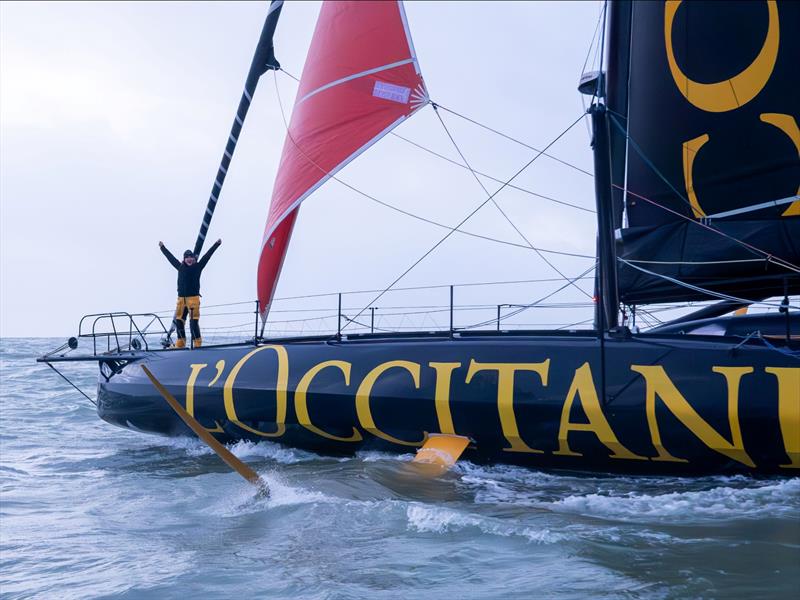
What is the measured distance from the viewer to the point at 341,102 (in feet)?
35.1

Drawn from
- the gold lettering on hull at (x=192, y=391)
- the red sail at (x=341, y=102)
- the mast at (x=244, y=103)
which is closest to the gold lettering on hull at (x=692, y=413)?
the red sail at (x=341, y=102)

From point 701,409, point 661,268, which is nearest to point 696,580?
point 701,409

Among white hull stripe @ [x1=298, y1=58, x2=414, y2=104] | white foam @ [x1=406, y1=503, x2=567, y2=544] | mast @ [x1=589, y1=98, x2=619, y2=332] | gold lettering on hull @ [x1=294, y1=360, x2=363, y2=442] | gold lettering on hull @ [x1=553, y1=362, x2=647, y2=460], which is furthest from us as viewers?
white hull stripe @ [x1=298, y1=58, x2=414, y2=104]

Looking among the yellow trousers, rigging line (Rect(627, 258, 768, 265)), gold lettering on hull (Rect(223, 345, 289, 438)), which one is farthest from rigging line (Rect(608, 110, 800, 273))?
the yellow trousers

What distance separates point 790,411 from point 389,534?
12.5 ft

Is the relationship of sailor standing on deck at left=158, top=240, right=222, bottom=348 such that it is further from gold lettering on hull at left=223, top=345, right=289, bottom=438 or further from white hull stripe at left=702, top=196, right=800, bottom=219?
white hull stripe at left=702, top=196, right=800, bottom=219

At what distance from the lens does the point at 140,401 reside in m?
10.8

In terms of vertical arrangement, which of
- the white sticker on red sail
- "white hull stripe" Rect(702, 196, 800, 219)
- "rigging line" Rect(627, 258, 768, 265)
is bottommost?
"rigging line" Rect(627, 258, 768, 265)

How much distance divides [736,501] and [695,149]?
13.7 feet

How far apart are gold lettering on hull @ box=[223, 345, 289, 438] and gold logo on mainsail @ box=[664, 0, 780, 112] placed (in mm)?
5657

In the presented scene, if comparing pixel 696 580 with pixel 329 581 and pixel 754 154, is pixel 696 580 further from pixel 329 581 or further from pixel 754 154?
pixel 754 154

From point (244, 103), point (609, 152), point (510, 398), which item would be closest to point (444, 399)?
point (510, 398)

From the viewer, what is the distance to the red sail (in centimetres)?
1052

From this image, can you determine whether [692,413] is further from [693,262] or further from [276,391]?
[276,391]
